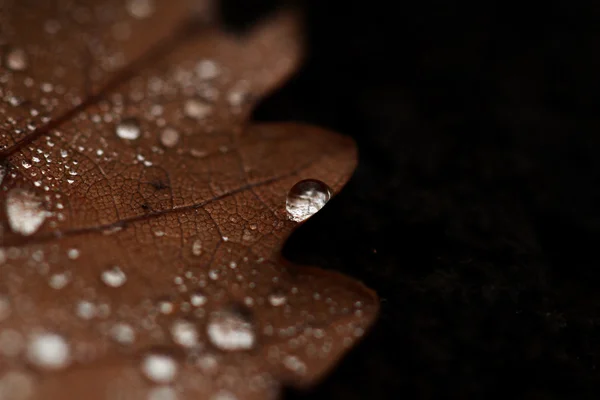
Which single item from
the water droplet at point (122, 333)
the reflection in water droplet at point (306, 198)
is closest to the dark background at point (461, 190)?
the reflection in water droplet at point (306, 198)

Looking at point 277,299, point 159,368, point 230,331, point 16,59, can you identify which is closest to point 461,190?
point 277,299

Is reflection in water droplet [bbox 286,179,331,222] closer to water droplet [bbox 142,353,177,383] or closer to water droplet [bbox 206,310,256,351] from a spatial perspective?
water droplet [bbox 206,310,256,351]

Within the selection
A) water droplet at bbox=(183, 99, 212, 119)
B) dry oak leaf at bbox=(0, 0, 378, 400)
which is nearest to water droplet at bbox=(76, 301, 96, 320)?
dry oak leaf at bbox=(0, 0, 378, 400)

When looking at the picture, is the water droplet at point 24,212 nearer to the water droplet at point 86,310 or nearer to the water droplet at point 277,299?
the water droplet at point 86,310

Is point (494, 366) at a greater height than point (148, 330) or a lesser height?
lesser

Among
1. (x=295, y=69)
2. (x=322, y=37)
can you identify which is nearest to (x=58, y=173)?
(x=295, y=69)

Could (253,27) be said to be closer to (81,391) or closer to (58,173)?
(58,173)

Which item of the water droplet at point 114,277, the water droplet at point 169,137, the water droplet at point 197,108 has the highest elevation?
the water droplet at point 197,108
